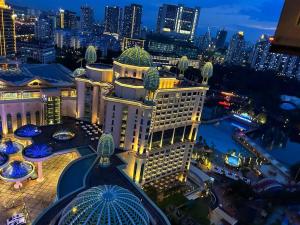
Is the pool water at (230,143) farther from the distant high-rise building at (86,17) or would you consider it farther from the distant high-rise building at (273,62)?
the distant high-rise building at (86,17)

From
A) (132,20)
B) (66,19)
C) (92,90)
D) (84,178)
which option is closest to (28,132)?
(92,90)

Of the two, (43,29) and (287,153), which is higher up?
(43,29)

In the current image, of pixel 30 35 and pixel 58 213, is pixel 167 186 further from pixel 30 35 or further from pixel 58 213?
pixel 30 35

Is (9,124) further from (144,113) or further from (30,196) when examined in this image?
(144,113)

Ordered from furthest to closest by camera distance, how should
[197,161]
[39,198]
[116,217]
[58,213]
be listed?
1. [197,161]
2. [39,198]
3. [58,213]
4. [116,217]

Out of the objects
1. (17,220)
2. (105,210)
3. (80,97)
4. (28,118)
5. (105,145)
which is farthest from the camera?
(80,97)

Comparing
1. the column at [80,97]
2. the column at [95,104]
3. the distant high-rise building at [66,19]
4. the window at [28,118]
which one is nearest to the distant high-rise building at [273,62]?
the column at [95,104]

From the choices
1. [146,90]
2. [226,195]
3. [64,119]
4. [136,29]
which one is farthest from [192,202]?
[136,29]
